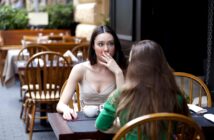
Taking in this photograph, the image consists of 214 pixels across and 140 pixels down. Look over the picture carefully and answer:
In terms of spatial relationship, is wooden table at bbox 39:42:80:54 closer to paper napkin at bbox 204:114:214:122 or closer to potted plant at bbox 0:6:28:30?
potted plant at bbox 0:6:28:30

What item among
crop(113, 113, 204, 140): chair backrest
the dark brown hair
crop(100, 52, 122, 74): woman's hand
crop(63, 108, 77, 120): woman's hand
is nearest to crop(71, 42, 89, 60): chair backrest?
the dark brown hair

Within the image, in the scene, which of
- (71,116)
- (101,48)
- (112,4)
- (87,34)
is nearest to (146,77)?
(71,116)

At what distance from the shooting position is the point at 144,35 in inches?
200

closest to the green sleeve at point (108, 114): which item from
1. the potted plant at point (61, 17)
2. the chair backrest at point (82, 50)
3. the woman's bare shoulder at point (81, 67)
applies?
the woman's bare shoulder at point (81, 67)

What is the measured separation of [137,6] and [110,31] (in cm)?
226

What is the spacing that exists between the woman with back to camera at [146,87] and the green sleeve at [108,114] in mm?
22

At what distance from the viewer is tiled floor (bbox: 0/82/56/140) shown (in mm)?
4699

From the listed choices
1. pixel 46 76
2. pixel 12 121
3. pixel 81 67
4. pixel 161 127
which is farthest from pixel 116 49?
pixel 12 121

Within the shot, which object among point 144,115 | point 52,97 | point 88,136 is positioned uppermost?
point 144,115

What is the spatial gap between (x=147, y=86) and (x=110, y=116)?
24 centimetres

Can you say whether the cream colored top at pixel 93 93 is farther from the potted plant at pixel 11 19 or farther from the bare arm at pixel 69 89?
the potted plant at pixel 11 19

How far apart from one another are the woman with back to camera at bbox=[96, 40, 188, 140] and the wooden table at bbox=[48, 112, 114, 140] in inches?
8.8

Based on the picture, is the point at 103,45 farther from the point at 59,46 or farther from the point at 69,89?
the point at 59,46

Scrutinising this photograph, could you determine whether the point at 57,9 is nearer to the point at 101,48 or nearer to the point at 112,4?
the point at 112,4
